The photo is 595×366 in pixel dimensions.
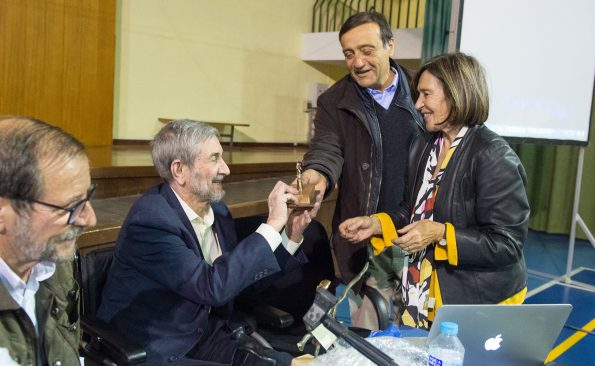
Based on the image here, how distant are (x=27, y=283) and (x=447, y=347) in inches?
36.8

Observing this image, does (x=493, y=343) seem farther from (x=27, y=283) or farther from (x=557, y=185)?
(x=557, y=185)

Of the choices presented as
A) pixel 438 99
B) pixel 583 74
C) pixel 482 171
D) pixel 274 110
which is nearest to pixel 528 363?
pixel 482 171

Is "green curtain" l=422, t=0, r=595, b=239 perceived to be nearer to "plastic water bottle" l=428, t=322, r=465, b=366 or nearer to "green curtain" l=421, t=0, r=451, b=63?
"green curtain" l=421, t=0, r=451, b=63

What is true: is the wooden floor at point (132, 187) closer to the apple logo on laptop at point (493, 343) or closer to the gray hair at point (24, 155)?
the gray hair at point (24, 155)

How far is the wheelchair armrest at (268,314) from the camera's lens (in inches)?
77.5

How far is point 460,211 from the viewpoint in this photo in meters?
1.71

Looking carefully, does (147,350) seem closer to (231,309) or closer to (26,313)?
(231,309)

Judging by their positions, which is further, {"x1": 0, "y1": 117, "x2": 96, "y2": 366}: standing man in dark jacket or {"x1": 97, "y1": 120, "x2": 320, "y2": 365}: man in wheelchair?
{"x1": 97, "y1": 120, "x2": 320, "y2": 365}: man in wheelchair

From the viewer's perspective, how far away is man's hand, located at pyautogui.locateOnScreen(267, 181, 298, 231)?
5.59 feet

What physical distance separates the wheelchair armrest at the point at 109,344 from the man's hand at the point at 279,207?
54 cm

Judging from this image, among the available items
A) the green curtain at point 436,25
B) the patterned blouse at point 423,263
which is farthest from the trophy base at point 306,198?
the green curtain at point 436,25

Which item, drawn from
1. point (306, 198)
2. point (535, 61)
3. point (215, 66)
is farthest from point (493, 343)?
point (215, 66)

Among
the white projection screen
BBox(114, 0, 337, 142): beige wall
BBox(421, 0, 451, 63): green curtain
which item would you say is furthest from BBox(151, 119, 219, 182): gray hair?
BBox(114, 0, 337, 142): beige wall

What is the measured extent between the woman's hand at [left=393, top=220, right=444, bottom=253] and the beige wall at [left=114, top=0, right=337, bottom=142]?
5213 mm
